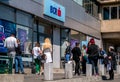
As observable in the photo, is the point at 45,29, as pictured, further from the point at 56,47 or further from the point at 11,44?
the point at 11,44

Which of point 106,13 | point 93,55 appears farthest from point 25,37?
point 106,13

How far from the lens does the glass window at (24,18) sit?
2027 centimetres

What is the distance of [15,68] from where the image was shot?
16.6 m

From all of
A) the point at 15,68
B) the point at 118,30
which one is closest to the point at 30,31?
the point at 15,68

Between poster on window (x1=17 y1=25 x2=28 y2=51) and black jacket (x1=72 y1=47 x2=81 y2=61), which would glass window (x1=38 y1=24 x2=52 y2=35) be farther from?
black jacket (x1=72 y1=47 x2=81 y2=61)

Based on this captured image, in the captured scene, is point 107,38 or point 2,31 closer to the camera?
point 2,31

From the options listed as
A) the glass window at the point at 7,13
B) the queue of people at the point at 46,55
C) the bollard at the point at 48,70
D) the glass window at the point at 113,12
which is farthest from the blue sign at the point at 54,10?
the glass window at the point at 113,12

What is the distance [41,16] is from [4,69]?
463 inches

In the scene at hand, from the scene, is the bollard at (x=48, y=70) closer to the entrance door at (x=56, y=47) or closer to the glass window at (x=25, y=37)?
the glass window at (x=25, y=37)

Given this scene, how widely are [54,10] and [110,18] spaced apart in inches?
764

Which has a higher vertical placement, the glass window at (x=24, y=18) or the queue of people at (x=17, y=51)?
the glass window at (x=24, y=18)

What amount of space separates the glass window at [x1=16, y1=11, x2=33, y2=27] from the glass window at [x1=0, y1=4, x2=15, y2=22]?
0.63 meters

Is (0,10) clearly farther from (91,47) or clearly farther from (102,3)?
(102,3)

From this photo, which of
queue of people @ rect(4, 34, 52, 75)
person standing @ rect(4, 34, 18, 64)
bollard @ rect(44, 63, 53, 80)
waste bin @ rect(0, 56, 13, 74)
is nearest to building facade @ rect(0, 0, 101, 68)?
queue of people @ rect(4, 34, 52, 75)
